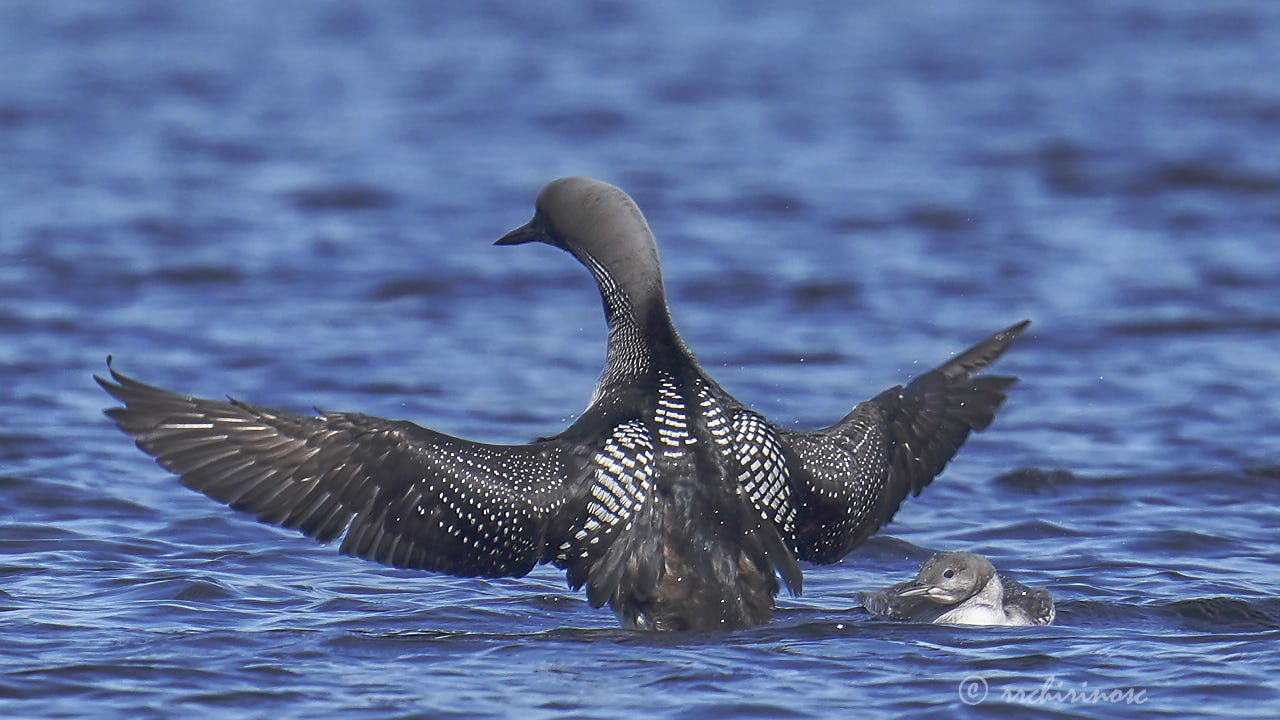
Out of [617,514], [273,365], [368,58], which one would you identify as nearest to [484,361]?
[273,365]

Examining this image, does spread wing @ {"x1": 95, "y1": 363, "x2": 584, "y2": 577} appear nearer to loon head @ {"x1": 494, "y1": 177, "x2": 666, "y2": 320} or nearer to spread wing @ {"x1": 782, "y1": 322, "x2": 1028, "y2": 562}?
loon head @ {"x1": 494, "y1": 177, "x2": 666, "y2": 320}

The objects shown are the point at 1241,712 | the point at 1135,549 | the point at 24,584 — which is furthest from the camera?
the point at 1135,549

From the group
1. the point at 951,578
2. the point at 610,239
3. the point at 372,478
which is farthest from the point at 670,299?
the point at 372,478

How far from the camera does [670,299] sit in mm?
12195

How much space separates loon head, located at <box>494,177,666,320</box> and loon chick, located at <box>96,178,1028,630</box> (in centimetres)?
11

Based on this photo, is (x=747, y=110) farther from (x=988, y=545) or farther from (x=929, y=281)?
(x=988, y=545)

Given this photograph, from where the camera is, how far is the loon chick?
239 inches

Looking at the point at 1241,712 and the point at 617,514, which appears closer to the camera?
the point at 1241,712

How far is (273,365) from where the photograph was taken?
1068cm

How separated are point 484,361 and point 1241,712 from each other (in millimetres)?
5897
